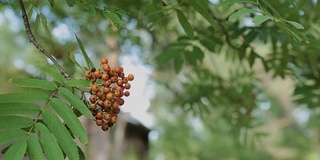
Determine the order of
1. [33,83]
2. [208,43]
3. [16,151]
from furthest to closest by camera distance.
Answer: [208,43] < [33,83] < [16,151]

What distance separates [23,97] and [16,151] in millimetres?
143

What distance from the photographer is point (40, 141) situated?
1064mm

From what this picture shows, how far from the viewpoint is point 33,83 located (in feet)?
3.69

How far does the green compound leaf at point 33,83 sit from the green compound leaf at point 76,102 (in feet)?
0.10

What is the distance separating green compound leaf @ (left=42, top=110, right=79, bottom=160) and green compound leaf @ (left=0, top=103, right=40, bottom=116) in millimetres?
27

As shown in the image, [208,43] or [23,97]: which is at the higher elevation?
[208,43]

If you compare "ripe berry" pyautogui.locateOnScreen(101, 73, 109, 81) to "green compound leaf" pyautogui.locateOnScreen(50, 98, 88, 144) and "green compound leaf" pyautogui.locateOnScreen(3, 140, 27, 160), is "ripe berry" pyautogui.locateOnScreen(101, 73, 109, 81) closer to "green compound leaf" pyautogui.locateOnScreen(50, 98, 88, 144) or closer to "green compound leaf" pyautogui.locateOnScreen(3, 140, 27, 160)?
"green compound leaf" pyautogui.locateOnScreen(50, 98, 88, 144)

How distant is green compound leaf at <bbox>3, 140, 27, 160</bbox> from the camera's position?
3.30 ft

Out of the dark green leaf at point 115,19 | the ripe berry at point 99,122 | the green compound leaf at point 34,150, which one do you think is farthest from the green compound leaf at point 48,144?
the dark green leaf at point 115,19

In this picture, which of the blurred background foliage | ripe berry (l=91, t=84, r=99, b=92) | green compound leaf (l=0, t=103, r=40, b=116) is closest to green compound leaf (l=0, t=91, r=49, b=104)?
green compound leaf (l=0, t=103, r=40, b=116)

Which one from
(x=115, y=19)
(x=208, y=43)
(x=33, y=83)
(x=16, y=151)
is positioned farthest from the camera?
(x=208, y=43)

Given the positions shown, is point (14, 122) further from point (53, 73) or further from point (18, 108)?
point (53, 73)

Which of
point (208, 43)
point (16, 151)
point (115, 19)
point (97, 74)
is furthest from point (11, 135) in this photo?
point (208, 43)

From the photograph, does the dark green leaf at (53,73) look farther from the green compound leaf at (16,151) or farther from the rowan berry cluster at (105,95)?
the green compound leaf at (16,151)
